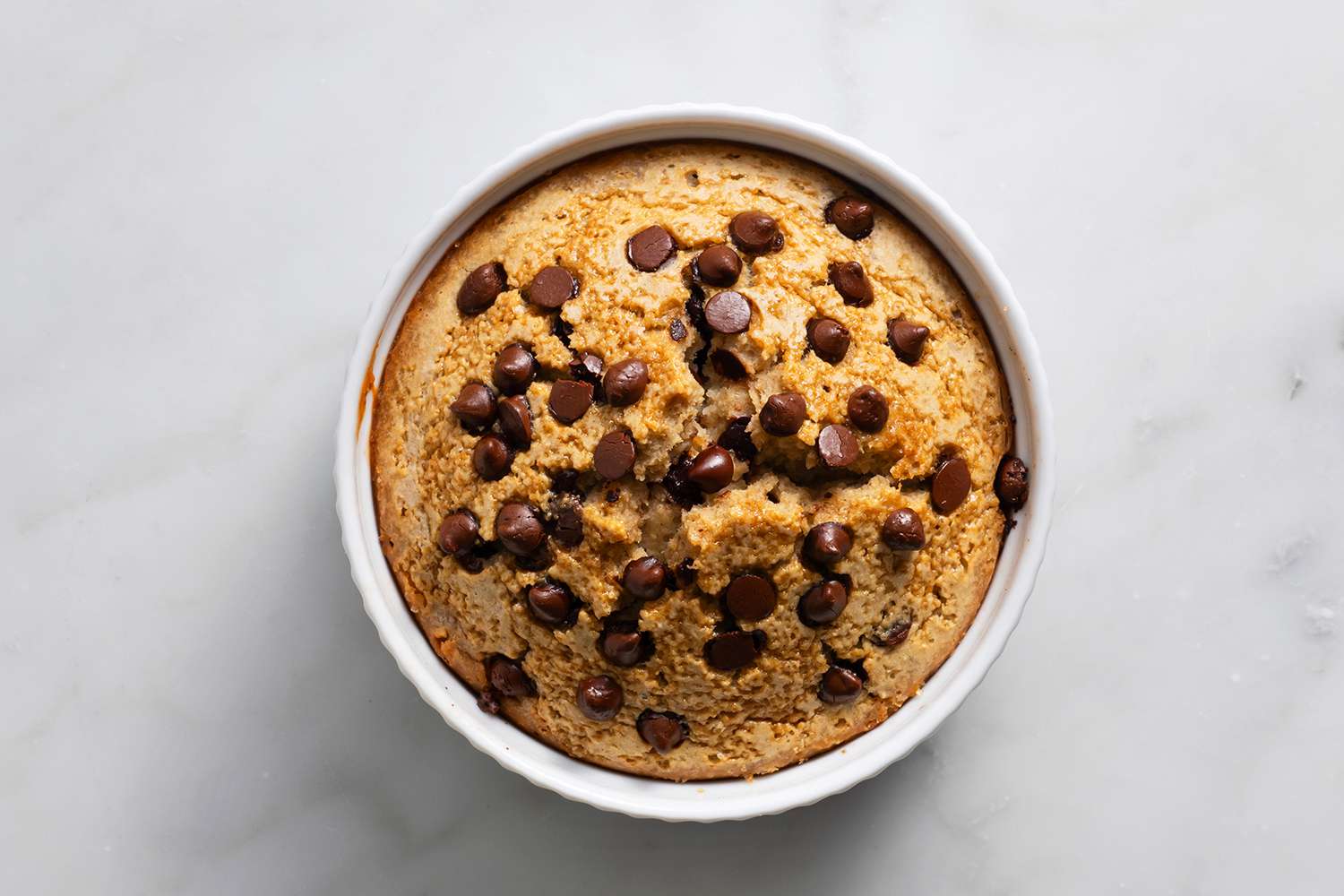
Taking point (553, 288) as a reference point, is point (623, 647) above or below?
below

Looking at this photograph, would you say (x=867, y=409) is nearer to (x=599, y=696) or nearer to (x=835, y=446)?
(x=835, y=446)

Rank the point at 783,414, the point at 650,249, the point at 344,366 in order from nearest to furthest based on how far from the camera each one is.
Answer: the point at 783,414, the point at 650,249, the point at 344,366

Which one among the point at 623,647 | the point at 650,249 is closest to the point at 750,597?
the point at 623,647

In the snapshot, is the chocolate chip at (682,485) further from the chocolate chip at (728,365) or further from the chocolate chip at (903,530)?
→ the chocolate chip at (903,530)

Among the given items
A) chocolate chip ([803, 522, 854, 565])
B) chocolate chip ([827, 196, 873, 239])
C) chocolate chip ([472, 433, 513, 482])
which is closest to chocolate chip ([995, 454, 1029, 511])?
chocolate chip ([803, 522, 854, 565])

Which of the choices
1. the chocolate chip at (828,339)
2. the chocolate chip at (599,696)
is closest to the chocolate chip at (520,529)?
the chocolate chip at (599,696)

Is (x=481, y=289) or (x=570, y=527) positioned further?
(x=481, y=289)

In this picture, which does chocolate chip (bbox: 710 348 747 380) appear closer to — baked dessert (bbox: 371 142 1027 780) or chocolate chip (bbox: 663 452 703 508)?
baked dessert (bbox: 371 142 1027 780)
